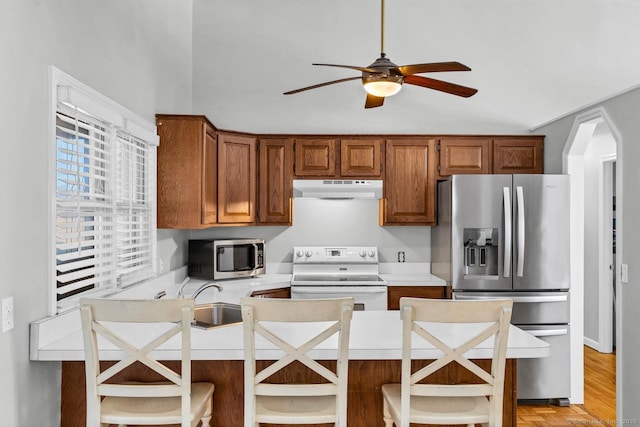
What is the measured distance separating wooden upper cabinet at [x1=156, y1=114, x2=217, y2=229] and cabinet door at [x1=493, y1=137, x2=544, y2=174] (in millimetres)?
2559

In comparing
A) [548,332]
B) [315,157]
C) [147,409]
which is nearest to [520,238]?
[548,332]

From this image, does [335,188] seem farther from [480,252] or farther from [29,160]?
[29,160]

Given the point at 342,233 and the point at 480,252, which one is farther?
the point at 342,233

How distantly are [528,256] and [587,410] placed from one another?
122cm

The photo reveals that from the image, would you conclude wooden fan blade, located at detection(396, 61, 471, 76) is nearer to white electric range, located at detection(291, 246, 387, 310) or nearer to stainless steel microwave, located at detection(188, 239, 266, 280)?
white electric range, located at detection(291, 246, 387, 310)

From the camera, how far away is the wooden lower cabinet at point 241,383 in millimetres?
2051

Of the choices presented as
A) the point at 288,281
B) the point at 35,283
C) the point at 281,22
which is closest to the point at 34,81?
the point at 35,283

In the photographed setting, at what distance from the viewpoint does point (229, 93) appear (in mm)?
4465

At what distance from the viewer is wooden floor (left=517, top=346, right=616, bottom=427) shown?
3336mm

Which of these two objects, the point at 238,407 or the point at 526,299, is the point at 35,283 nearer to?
the point at 238,407

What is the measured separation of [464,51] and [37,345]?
4.07 metres

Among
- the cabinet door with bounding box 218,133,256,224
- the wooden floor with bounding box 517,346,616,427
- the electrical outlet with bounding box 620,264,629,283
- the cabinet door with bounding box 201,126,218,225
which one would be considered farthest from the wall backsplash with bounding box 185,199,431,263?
the electrical outlet with bounding box 620,264,629,283

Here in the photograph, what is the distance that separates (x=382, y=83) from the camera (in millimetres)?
2379

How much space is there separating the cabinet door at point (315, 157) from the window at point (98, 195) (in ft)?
4.35
